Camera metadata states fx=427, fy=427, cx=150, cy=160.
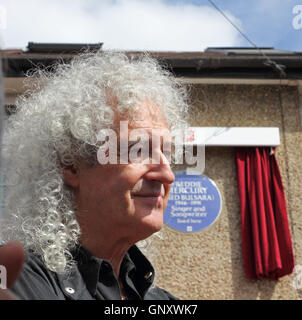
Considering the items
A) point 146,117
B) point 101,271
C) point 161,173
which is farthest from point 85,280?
point 146,117

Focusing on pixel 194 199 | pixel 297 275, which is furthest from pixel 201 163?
pixel 297 275

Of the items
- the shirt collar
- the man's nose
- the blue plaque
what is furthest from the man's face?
the blue plaque

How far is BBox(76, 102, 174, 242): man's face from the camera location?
145 cm

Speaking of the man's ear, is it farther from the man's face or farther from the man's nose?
the man's nose

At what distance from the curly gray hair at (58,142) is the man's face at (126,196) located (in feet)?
0.19

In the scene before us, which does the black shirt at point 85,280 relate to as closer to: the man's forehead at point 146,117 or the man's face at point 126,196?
the man's face at point 126,196

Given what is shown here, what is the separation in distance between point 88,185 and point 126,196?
0.52 ft

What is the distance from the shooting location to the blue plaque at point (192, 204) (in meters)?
4.90

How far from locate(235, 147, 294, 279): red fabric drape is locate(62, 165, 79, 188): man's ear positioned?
11.9ft

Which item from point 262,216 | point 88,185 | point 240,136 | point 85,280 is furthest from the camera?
point 240,136

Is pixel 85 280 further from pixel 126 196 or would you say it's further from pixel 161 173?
pixel 161 173

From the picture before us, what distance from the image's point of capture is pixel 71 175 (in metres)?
1.58

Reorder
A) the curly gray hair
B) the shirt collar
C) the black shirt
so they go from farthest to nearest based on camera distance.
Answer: the curly gray hair < the shirt collar < the black shirt
